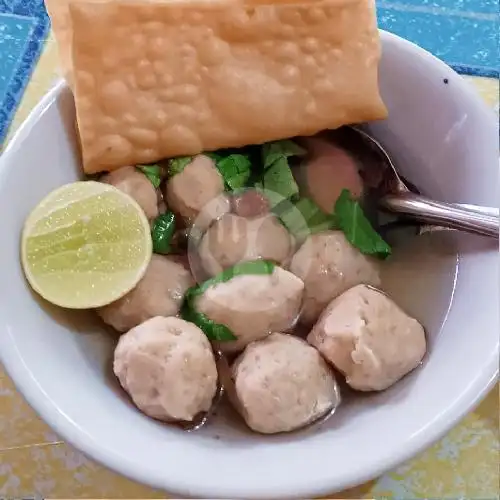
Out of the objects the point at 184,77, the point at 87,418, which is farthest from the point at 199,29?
the point at 87,418

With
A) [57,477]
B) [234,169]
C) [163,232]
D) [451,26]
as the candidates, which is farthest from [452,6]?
[57,477]

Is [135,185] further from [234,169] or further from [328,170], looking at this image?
[328,170]

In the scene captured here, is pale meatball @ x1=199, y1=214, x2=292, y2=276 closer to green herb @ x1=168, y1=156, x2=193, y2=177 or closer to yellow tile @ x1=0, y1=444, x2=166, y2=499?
green herb @ x1=168, y1=156, x2=193, y2=177

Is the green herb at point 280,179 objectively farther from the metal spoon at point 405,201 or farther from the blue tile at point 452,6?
the blue tile at point 452,6

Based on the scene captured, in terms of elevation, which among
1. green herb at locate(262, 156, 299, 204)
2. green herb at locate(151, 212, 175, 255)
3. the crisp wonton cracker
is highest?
the crisp wonton cracker

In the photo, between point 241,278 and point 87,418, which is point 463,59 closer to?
point 241,278

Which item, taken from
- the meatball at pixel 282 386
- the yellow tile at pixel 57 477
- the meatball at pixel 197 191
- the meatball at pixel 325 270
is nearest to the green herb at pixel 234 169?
the meatball at pixel 197 191

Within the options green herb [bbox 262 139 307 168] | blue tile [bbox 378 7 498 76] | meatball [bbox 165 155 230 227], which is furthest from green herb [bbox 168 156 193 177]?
blue tile [bbox 378 7 498 76]
